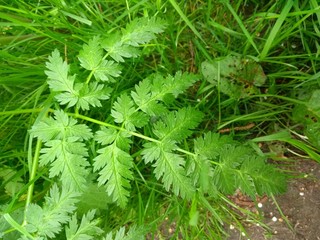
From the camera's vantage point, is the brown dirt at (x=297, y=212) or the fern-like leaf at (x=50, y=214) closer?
the fern-like leaf at (x=50, y=214)

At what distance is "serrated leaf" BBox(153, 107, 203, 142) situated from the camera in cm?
129

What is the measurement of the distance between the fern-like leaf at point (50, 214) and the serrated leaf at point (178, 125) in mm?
293

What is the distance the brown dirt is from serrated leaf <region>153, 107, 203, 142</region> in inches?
23.7

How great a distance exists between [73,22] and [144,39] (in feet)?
1.87

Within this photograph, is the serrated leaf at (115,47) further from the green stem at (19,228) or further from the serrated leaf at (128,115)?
the green stem at (19,228)

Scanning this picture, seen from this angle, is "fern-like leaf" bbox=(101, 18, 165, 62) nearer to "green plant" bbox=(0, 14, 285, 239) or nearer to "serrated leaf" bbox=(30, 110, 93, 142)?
"green plant" bbox=(0, 14, 285, 239)

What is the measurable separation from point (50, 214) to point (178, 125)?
0.43 meters

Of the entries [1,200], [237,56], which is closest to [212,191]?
[237,56]

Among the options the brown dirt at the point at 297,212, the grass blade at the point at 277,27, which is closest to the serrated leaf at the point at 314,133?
the brown dirt at the point at 297,212

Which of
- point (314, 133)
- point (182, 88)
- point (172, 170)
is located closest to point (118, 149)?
point (172, 170)

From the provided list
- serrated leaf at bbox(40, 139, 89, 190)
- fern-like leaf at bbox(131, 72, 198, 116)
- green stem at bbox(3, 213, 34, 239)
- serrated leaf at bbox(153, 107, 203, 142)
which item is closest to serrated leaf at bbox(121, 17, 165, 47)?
fern-like leaf at bbox(131, 72, 198, 116)

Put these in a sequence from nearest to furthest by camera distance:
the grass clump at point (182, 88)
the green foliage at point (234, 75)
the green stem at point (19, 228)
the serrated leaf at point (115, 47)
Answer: the green stem at point (19, 228), the serrated leaf at point (115, 47), the grass clump at point (182, 88), the green foliage at point (234, 75)

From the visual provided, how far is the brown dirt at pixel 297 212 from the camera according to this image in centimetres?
169

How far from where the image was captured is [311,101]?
5.12 ft
